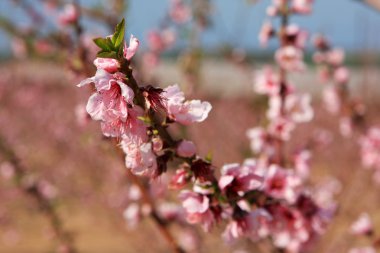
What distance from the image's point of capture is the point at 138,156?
39.6 inches

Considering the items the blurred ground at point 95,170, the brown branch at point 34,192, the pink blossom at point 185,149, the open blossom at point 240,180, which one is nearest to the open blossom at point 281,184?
the open blossom at point 240,180

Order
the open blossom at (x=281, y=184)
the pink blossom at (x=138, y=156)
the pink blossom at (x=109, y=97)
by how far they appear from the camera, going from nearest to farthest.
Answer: the pink blossom at (x=109, y=97)
the pink blossom at (x=138, y=156)
the open blossom at (x=281, y=184)

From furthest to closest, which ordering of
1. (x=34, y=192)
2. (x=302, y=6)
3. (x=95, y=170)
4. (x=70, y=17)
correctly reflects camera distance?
(x=95, y=170) → (x=34, y=192) → (x=70, y=17) → (x=302, y=6)

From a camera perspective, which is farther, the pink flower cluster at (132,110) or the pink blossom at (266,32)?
the pink blossom at (266,32)

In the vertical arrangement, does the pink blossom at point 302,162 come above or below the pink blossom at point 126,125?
above

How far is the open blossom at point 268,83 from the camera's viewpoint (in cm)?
212

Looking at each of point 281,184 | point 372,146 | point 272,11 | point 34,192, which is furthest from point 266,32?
point 34,192

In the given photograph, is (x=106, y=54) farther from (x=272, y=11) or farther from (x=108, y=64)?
(x=272, y=11)

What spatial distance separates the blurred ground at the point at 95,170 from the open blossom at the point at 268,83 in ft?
6.23

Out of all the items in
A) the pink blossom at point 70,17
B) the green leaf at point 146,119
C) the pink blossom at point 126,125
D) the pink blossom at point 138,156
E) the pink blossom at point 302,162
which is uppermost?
the pink blossom at point 70,17

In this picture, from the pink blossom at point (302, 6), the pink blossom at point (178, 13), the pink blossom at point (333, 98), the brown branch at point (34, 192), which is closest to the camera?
the pink blossom at point (302, 6)

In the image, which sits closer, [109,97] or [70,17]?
[109,97]

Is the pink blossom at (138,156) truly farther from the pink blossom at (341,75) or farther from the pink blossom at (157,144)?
the pink blossom at (341,75)

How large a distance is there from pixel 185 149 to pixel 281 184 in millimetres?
517
